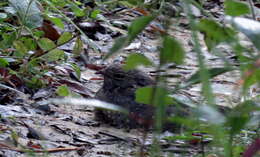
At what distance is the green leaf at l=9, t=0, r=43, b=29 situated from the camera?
140 inches

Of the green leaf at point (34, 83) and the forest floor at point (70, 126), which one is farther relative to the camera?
the green leaf at point (34, 83)

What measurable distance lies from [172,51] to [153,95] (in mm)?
147

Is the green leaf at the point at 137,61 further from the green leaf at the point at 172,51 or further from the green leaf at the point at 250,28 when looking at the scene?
the green leaf at the point at 250,28

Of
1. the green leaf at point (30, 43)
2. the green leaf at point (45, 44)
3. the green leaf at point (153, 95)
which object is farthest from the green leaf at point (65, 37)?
the green leaf at point (153, 95)

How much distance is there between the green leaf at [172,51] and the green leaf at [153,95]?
0.09 metres

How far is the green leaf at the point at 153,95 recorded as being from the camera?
138 cm

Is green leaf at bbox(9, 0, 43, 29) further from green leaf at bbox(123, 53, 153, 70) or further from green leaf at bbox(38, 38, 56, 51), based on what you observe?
green leaf at bbox(123, 53, 153, 70)

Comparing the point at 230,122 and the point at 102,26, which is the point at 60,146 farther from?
the point at 102,26

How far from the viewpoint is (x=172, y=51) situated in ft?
4.55

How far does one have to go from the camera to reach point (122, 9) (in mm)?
7121

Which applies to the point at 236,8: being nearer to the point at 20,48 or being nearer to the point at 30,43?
the point at 20,48

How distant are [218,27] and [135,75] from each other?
9.65ft

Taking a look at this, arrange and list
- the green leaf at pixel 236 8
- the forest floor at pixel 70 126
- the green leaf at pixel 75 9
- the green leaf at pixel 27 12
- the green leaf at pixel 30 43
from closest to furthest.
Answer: the green leaf at pixel 236 8
the forest floor at pixel 70 126
the green leaf at pixel 27 12
the green leaf at pixel 75 9
the green leaf at pixel 30 43

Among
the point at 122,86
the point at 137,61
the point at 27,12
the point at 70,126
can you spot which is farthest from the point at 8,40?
the point at 137,61
